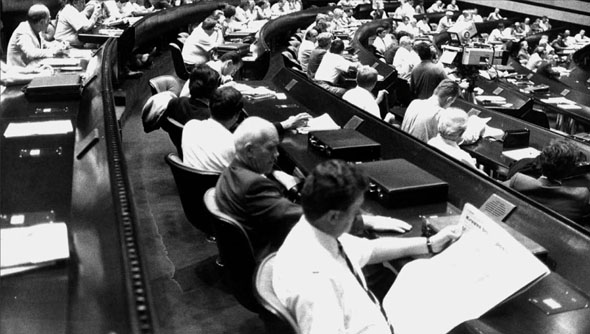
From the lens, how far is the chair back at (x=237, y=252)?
97.3 inches

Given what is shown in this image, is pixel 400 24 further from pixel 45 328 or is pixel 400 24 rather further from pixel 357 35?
pixel 45 328

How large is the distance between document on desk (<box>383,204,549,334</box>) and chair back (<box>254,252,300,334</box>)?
445 millimetres

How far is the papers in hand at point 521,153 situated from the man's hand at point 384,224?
217cm

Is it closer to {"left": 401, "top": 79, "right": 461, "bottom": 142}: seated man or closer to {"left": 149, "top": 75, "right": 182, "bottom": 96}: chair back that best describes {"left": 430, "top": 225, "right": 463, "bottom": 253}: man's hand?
{"left": 401, "top": 79, "right": 461, "bottom": 142}: seated man

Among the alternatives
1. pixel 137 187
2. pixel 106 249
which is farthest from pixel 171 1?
pixel 106 249

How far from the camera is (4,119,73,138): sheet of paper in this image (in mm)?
2949

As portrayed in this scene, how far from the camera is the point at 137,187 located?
5.23 metres

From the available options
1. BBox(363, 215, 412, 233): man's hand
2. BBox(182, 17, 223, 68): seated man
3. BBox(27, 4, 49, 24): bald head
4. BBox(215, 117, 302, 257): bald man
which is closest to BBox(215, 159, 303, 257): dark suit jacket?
BBox(215, 117, 302, 257): bald man

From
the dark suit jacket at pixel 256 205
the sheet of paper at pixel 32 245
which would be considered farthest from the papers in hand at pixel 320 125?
the sheet of paper at pixel 32 245

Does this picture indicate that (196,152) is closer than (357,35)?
Yes

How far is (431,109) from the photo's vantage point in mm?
4887

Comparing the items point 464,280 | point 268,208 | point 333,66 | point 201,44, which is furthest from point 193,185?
point 201,44

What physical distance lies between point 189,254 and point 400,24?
12362 mm

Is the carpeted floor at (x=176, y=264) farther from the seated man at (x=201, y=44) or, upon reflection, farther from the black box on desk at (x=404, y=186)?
the seated man at (x=201, y=44)
